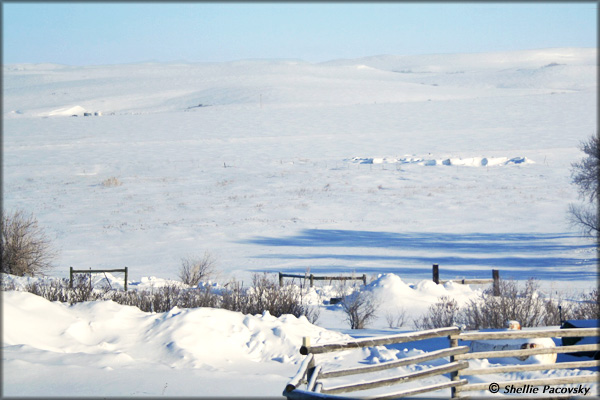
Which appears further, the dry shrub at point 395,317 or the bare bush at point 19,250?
the bare bush at point 19,250

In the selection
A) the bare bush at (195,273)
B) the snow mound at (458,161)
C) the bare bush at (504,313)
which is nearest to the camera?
the bare bush at (504,313)

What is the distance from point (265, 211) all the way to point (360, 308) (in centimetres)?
2009

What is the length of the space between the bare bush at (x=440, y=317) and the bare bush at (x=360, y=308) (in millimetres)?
1113

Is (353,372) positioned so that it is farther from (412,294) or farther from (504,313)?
(412,294)

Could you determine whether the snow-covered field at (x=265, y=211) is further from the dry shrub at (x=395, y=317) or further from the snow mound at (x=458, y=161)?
the dry shrub at (x=395, y=317)

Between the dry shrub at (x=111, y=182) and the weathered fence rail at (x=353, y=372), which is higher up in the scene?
the dry shrub at (x=111, y=182)

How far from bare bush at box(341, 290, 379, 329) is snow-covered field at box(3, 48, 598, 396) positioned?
1.47 feet

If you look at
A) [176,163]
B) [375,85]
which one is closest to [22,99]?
[375,85]

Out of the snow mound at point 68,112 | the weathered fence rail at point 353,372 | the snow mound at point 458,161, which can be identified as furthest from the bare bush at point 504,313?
the snow mound at point 68,112

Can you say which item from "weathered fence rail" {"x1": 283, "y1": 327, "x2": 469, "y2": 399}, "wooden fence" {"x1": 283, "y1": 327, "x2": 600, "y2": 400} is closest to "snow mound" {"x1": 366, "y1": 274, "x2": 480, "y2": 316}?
"wooden fence" {"x1": 283, "y1": 327, "x2": 600, "y2": 400}

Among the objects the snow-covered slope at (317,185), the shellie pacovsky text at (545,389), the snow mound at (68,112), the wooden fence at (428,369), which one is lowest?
the shellie pacovsky text at (545,389)

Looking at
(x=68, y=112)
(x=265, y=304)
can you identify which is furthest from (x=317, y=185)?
(x=68, y=112)

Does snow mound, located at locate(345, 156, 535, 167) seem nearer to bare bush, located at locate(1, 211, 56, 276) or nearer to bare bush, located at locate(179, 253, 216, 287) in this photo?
bare bush, located at locate(179, 253, 216, 287)

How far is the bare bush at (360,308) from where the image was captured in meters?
14.5
